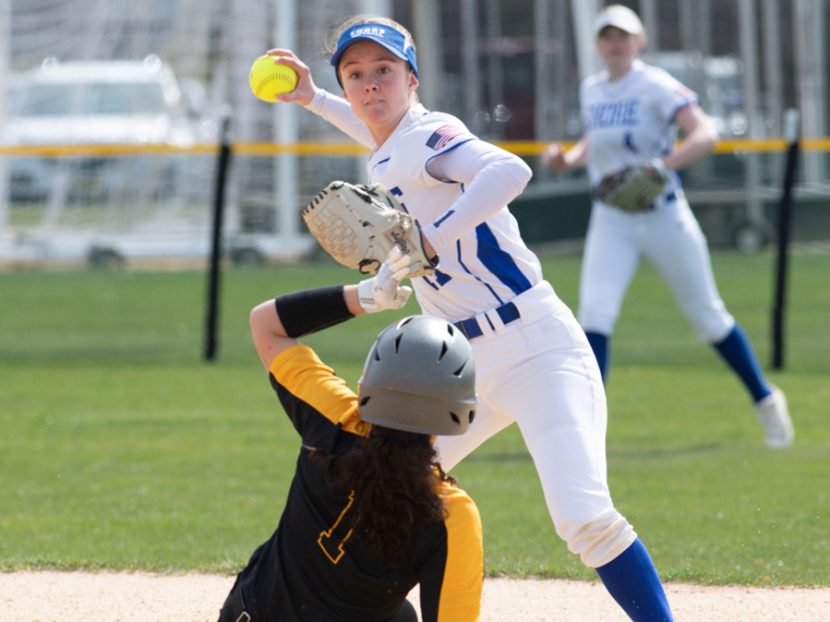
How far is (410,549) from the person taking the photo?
9.69 feet

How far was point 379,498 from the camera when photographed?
2.88m

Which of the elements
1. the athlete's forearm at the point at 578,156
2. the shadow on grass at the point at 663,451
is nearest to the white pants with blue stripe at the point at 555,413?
the shadow on grass at the point at 663,451

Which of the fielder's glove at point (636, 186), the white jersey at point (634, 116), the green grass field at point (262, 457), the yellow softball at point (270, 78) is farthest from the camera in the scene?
the white jersey at point (634, 116)

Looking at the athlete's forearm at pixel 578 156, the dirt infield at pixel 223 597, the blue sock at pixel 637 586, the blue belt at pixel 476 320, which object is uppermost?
the blue belt at pixel 476 320

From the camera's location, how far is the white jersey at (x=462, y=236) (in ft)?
12.4

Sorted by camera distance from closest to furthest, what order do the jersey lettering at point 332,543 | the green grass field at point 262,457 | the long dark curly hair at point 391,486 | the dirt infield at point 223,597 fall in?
the long dark curly hair at point 391,486, the jersey lettering at point 332,543, the dirt infield at point 223,597, the green grass field at point 262,457

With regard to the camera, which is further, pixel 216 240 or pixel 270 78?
pixel 216 240

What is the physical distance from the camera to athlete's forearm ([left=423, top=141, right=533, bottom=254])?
3561 mm

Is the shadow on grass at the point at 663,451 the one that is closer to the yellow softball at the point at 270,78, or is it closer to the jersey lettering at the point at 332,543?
the yellow softball at the point at 270,78

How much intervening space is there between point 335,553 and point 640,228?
4.44 meters

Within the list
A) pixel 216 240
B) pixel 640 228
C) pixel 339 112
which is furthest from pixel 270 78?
pixel 216 240

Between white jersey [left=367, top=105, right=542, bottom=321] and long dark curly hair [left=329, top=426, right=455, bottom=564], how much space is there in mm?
944

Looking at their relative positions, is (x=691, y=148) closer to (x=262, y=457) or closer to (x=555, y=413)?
(x=262, y=457)

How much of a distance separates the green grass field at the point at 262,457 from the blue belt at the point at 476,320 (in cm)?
151
